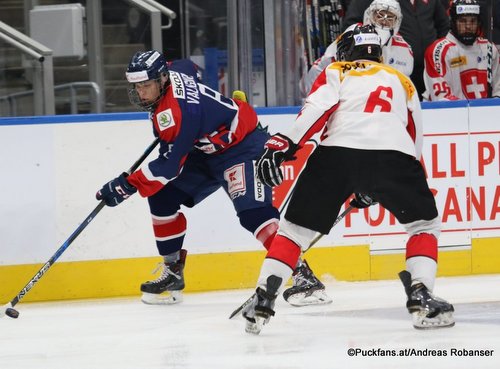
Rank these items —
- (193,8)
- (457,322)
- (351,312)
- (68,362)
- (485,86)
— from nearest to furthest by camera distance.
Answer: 1. (68,362)
2. (457,322)
3. (351,312)
4. (485,86)
5. (193,8)

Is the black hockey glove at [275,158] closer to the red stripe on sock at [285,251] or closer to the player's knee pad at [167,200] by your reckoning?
the red stripe on sock at [285,251]

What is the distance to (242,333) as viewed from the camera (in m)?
4.88

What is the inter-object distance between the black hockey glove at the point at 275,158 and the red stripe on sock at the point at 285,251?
23 cm

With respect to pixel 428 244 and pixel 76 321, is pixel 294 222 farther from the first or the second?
pixel 76 321

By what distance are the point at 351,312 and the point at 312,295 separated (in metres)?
0.30

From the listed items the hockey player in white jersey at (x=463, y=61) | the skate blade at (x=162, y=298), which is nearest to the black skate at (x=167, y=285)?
the skate blade at (x=162, y=298)

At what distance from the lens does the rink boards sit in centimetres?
593

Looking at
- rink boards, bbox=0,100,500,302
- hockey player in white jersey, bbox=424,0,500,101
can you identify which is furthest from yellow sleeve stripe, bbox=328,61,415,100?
hockey player in white jersey, bbox=424,0,500,101

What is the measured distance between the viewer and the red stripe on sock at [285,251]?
4.69 m

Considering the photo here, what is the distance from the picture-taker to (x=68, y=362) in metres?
4.47

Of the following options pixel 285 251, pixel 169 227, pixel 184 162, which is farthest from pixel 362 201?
pixel 169 227

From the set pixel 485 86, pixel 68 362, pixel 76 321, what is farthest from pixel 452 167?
pixel 68 362

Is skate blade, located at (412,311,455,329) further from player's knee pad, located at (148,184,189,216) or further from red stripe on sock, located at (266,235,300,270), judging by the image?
player's knee pad, located at (148,184,189,216)

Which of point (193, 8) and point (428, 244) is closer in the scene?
point (428, 244)
